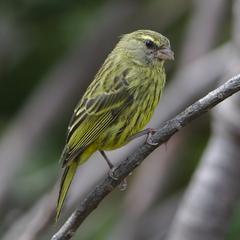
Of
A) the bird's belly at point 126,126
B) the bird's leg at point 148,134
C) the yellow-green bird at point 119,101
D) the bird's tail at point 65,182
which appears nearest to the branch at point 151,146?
the bird's leg at point 148,134

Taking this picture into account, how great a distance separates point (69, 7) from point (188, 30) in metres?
0.87

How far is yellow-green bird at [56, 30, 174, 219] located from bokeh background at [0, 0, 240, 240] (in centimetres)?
38

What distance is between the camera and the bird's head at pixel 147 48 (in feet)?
13.6

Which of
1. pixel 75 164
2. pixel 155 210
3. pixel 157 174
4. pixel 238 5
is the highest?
pixel 75 164

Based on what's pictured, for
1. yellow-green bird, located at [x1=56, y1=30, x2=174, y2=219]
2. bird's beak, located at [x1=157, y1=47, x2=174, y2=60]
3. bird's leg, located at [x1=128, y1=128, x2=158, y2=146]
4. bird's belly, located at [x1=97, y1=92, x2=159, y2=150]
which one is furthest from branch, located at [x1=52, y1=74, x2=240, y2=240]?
bird's beak, located at [x1=157, y1=47, x2=174, y2=60]

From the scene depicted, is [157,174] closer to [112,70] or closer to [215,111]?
[215,111]

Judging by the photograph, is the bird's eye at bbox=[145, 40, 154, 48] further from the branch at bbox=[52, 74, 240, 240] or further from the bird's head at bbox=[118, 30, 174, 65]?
the branch at bbox=[52, 74, 240, 240]

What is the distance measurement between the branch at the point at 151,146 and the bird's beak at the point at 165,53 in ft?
3.09

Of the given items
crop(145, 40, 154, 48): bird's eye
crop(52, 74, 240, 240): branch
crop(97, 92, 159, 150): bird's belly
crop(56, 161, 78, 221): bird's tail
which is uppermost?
crop(52, 74, 240, 240): branch

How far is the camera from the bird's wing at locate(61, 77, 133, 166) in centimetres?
405

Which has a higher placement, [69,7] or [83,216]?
[83,216]

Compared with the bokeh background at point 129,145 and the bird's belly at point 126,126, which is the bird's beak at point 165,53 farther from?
the bokeh background at point 129,145

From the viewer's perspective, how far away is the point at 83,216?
3.30 meters

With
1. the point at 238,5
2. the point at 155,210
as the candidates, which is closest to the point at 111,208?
the point at 155,210
